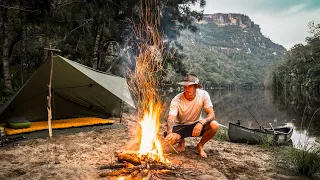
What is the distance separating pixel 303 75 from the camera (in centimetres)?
3938

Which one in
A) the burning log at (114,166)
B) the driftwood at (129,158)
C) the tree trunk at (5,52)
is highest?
the tree trunk at (5,52)

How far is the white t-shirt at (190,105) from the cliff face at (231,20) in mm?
168392

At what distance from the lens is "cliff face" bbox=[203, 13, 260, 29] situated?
166m

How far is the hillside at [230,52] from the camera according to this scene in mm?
74025

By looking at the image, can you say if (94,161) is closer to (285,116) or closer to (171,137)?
(171,137)

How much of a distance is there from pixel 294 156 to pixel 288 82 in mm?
51056

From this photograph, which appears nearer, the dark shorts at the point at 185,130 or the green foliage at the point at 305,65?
the dark shorts at the point at 185,130

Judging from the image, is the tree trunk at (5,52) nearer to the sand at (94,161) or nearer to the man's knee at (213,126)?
the sand at (94,161)

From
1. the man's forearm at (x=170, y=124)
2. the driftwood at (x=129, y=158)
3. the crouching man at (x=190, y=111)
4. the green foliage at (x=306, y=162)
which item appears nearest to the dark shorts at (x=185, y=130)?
the crouching man at (x=190, y=111)

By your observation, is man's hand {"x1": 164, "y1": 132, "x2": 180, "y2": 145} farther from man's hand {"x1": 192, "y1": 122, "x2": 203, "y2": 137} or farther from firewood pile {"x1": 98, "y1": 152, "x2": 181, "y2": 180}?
firewood pile {"x1": 98, "y1": 152, "x2": 181, "y2": 180}

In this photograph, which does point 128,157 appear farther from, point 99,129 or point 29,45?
point 29,45

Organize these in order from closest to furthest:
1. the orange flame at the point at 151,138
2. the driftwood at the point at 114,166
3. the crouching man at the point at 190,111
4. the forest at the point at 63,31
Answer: the driftwood at the point at 114,166
the orange flame at the point at 151,138
the crouching man at the point at 190,111
the forest at the point at 63,31

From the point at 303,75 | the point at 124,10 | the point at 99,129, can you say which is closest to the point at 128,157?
the point at 99,129

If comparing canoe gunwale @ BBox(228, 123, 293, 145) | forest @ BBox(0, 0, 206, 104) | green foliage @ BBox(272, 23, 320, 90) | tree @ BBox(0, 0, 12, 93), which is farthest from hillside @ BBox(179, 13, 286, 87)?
canoe gunwale @ BBox(228, 123, 293, 145)
